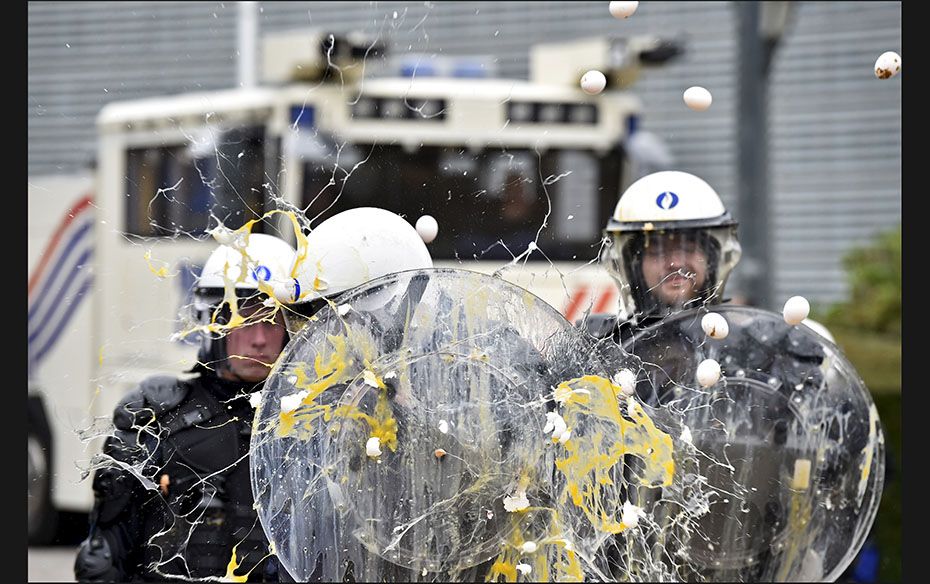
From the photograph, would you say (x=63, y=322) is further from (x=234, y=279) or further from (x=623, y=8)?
(x=623, y=8)

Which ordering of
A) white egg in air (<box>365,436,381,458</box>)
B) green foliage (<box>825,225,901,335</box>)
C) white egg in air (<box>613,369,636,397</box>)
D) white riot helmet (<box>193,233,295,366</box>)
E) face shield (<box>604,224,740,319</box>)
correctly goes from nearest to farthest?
white egg in air (<box>365,436,381,458</box>) → white egg in air (<box>613,369,636,397</box>) → white riot helmet (<box>193,233,295,366</box>) → face shield (<box>604,224,740,319</box>) → green foliage (<box>825,225,901,335</box>)

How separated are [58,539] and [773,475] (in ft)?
27.6

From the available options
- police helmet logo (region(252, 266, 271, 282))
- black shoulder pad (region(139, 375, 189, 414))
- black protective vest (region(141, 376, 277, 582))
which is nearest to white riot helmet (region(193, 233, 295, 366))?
Answer: police helmet logo (region(252, 266, 271, 282))

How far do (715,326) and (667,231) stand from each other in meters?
0.67

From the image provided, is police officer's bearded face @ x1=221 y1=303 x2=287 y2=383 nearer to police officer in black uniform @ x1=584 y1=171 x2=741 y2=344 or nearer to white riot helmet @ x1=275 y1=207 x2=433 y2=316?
white riot helmet @ x1=275 y1=207 x2=433 y2=316

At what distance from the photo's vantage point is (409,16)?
4531 millimetres

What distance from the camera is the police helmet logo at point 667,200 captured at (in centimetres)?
391

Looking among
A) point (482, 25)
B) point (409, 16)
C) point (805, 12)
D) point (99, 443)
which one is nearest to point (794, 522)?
point (99, 443)

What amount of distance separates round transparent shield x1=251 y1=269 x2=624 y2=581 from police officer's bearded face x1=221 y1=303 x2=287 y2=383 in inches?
27.9

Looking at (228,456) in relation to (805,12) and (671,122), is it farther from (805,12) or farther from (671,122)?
(805,12)

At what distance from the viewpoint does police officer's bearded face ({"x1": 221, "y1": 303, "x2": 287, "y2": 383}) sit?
11.9ft

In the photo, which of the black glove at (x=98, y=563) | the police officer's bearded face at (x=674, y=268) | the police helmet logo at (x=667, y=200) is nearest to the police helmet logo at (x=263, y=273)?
the black glove at (x=98, y=563)

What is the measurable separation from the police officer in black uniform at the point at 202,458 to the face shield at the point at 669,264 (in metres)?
1.14

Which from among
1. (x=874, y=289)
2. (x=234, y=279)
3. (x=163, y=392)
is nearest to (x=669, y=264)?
(x=234, y=279)
